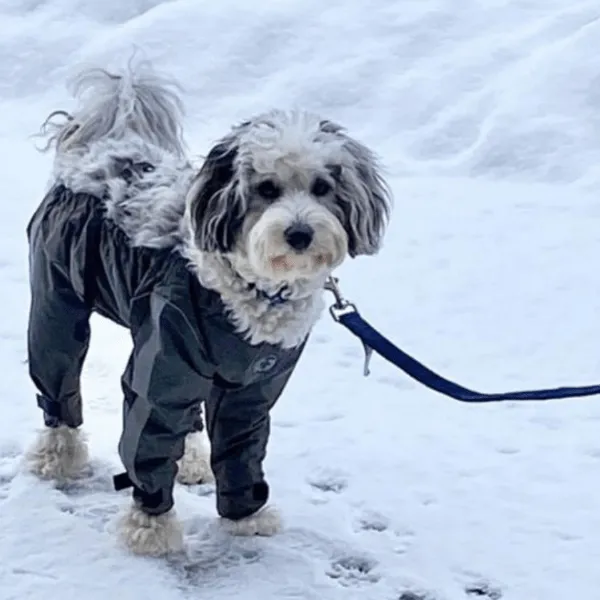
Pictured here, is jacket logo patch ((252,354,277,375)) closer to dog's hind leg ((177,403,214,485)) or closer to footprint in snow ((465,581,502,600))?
dog's hind leg ((177,403,214,485))

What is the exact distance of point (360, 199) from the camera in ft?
10.1

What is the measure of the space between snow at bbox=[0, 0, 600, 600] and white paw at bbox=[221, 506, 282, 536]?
1.7 inches

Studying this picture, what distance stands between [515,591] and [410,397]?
1.14 metres

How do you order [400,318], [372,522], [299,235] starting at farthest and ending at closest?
[400,318] < [372,522] < [299,235]

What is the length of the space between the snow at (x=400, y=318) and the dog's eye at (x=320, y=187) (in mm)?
1033

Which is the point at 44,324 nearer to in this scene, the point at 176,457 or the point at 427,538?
the point at 176,457

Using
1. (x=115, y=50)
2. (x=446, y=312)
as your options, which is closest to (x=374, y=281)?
(x=446, y=312)

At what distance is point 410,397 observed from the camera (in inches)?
175

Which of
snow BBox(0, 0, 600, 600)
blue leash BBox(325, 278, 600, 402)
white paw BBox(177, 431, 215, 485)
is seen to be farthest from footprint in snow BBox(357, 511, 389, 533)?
blue leash BBox(325, 278, 600, 402)

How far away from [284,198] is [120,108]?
970 millimetres

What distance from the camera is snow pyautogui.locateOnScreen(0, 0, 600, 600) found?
3.51m

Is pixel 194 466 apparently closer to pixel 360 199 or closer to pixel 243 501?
pixel 243 501

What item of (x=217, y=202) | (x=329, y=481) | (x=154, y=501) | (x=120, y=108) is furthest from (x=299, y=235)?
(x=329, y=481)

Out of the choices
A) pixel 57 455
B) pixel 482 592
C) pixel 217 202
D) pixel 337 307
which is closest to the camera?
pixel 217 202
